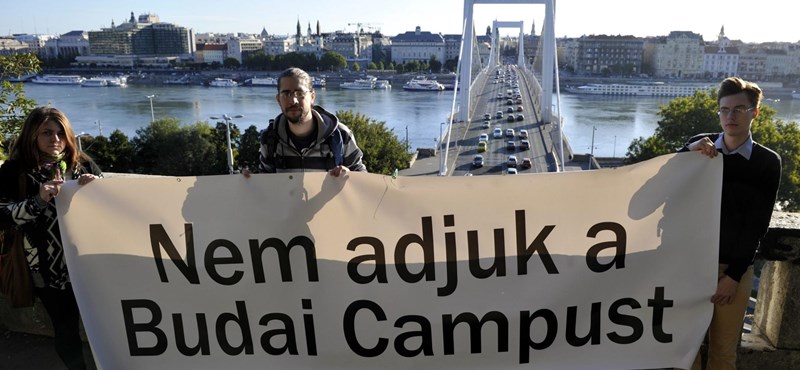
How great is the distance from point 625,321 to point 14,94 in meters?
3.47

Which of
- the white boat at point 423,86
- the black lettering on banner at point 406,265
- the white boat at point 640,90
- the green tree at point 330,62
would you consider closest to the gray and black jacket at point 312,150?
the black lettering on banner at point 406,265

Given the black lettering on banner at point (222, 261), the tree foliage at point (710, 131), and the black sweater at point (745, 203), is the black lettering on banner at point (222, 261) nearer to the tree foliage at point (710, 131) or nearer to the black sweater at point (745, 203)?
the black sweater at point (745, 203)

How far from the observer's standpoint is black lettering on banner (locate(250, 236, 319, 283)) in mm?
1400

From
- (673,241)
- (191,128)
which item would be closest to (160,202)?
(673,241)

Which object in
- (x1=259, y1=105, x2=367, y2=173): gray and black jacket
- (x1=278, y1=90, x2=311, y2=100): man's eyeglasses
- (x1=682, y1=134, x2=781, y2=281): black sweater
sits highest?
(x1=278, y1=90, x2=311, y2=100): man's eyeglasses

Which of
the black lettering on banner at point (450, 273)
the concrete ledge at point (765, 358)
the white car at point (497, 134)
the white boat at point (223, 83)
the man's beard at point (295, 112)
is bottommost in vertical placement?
the white car at point (497, 134)

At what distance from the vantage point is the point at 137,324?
142cm

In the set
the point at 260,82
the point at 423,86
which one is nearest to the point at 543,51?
the point at 423,86

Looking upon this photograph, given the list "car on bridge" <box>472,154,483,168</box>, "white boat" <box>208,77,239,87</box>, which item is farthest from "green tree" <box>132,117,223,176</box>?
"white boat" <box>208,77,239,87</box>

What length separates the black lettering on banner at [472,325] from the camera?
141 cm

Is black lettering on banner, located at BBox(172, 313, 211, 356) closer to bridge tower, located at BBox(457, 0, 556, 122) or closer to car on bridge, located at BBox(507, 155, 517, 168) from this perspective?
car on bridge, located at BBox(507, 155, 517, 168)

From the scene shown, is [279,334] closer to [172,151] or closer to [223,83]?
[172,151]

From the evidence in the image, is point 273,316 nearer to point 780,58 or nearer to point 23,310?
point 23,310

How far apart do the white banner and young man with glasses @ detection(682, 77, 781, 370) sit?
0.12ft
